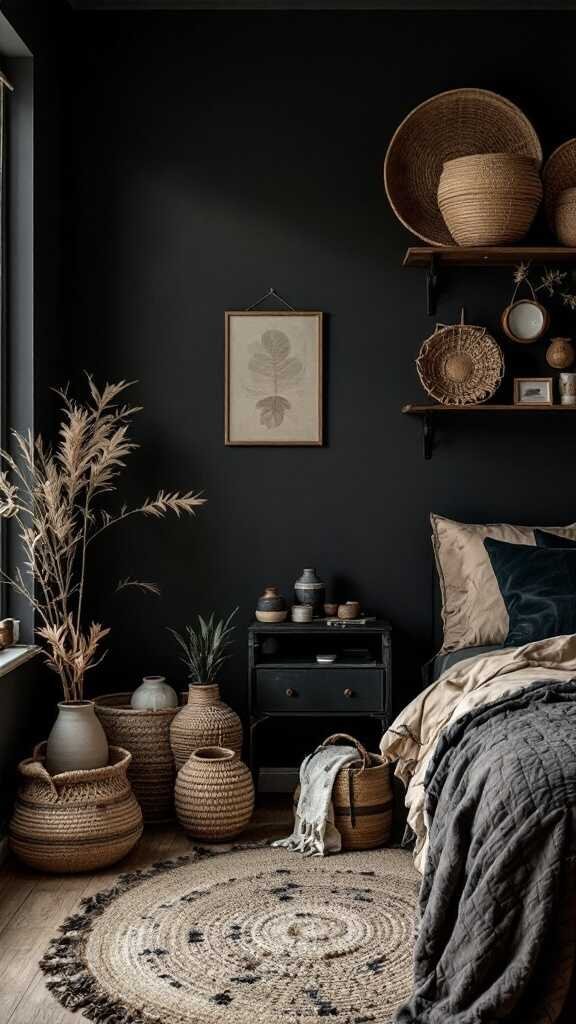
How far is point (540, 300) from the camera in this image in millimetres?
4328

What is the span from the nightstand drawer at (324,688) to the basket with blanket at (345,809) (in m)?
0.30

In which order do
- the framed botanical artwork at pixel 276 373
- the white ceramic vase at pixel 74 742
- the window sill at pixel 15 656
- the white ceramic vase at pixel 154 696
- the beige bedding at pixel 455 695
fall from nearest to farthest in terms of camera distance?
the beige bedding at pixel 455 695 < the window sill at pixel 15 656 < the white ceramic vase at pixel 74 742 < the white ceramic vase at pixel 154 696 < the framed botanical artwork at pixel 276 373

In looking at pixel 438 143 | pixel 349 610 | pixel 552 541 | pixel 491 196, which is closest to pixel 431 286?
pixel 491 196

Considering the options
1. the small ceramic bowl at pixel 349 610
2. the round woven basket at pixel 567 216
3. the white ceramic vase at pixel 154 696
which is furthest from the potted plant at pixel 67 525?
the round woven basket at pixel 567 216

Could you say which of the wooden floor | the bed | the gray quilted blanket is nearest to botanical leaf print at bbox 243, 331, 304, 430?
the wooden floor

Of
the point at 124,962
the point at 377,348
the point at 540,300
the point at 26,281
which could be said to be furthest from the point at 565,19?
the point at 124,962

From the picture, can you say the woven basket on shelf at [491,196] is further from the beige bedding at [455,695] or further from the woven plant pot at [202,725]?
the woven plant pot at [202,725]

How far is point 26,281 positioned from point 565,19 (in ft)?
8.07

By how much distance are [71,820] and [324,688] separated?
3.54 feet

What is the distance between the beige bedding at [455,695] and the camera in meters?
3.03

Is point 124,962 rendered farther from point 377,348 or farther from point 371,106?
point 371,106

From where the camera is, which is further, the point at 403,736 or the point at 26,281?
the point at 26,281

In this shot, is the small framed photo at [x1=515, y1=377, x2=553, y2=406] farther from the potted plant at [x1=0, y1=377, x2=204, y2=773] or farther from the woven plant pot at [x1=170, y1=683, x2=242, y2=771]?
the woven plant pot at [x1=170, y1=683, x2=242, y2=771]

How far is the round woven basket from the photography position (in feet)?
13.3
